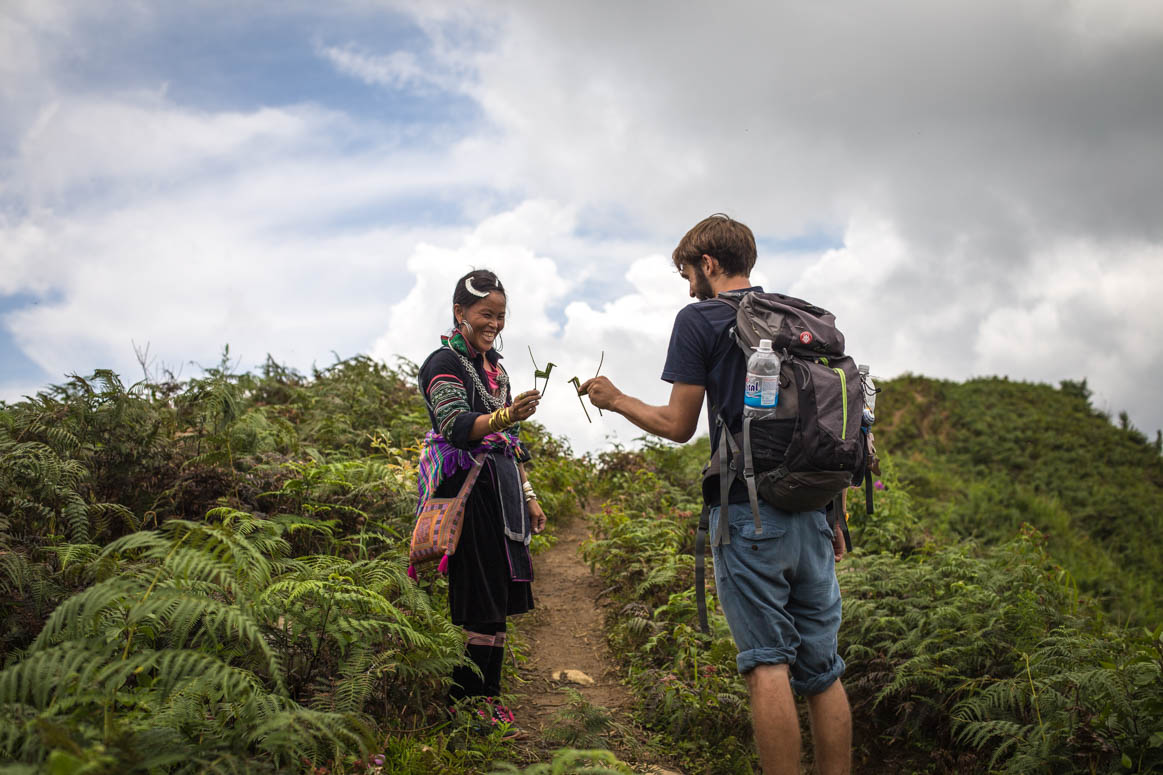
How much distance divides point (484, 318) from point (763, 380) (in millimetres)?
1857

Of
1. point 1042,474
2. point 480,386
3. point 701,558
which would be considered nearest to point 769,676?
point 701,558

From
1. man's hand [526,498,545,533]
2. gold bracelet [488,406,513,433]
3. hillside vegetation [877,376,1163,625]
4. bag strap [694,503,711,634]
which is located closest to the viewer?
bag strap [694,503,711,634]

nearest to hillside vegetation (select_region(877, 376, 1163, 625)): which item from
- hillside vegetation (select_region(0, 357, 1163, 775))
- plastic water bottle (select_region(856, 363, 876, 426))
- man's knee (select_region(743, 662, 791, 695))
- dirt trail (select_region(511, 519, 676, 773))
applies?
hillside vegetation (select_region(0, 357, 1163, 775))

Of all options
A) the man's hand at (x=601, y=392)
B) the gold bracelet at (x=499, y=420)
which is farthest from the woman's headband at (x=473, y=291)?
the man's hand at (x=601, y=392)

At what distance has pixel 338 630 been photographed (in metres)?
4.02

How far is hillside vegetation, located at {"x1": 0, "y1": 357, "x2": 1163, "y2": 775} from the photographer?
114 inches

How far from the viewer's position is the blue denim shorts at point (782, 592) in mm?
3570

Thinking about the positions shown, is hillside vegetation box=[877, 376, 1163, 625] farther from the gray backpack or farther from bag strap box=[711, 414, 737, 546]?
bag strap box=[711, 414, 737, 546]

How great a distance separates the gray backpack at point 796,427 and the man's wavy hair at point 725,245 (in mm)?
260

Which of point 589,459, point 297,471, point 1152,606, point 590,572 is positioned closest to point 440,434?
point 297,471

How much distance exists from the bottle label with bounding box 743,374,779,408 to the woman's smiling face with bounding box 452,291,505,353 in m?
1.77

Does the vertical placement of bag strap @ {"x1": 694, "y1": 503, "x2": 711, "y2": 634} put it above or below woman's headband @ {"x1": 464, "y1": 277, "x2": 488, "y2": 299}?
below

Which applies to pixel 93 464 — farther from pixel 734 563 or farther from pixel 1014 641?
pixel 1014 641

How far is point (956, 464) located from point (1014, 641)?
12.7 m
